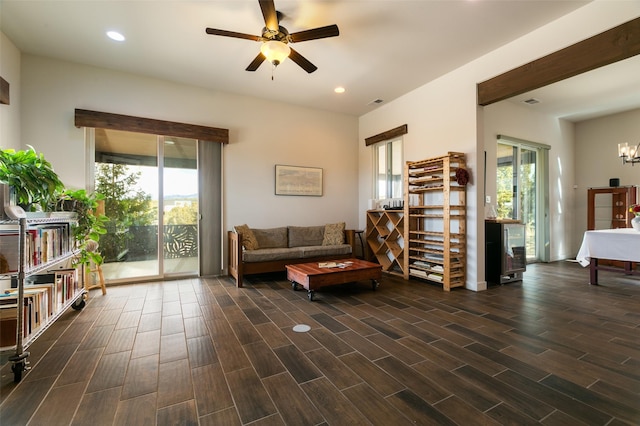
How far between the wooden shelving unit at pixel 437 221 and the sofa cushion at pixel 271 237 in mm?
2169

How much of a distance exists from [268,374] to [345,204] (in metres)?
4.51

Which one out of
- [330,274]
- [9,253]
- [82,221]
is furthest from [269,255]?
[9,253]

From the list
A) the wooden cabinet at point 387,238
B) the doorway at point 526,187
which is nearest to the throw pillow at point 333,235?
the wooden cabinet at point 387,238

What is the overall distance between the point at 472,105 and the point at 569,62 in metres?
1.09

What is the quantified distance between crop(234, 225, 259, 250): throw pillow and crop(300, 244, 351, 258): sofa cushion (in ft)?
2.62

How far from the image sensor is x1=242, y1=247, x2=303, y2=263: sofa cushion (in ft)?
14.0

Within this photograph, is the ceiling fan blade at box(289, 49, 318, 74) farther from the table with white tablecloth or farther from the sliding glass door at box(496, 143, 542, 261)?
the table with white tablecloth

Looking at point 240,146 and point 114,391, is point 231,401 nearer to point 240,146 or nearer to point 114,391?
point 114,391

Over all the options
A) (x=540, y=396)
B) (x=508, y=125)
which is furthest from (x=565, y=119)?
(x=540, y=396)

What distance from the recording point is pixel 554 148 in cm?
618

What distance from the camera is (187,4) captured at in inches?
110

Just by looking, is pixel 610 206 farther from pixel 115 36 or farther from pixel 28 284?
pixel 28 284

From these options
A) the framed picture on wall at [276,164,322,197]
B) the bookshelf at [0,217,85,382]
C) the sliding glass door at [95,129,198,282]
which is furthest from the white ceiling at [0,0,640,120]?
the bookshelf at [0,217,85,382]

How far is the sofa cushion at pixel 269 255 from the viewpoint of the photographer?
4266mm
